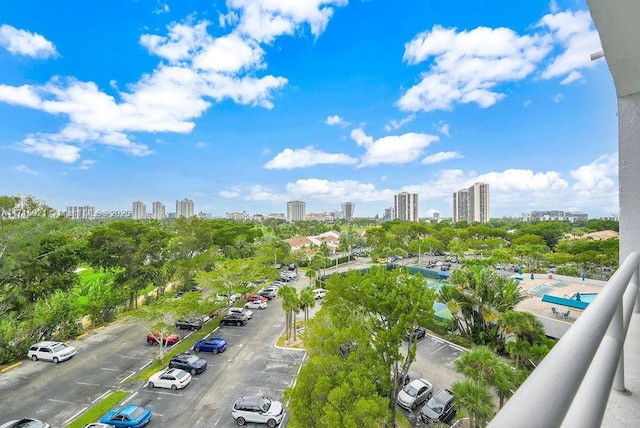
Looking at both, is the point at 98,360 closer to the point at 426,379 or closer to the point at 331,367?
the point at 331,367

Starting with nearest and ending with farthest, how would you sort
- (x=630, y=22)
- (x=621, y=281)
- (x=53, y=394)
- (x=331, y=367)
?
(x=621, y=281)
(x=630, y=22)
(x=331, y=367)
(x=53, y=394)

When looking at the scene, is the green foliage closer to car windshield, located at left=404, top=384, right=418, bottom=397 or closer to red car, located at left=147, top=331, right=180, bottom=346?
car windshield, located at left=404, top=384, right=418, bottom=397

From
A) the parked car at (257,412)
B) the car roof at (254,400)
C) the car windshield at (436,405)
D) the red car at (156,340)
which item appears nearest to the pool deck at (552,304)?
the car windshield at (436,405)

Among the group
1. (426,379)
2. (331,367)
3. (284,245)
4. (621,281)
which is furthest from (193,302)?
(284,245)

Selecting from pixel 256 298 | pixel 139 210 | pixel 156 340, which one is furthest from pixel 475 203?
pixel 139 210

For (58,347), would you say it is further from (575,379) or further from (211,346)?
(575,379)

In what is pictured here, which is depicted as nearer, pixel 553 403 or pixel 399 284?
pixel 553 403

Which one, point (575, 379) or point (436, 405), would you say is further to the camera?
point (436, 405)
